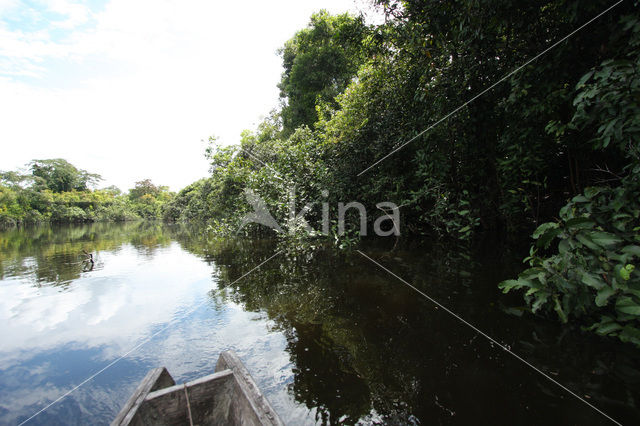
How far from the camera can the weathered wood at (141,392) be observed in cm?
164

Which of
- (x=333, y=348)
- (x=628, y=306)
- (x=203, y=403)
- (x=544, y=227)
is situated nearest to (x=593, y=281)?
(x=628, y=306)

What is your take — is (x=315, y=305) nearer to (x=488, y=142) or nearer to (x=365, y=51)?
(x=488, y=142)

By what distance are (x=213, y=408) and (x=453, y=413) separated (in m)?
1.82

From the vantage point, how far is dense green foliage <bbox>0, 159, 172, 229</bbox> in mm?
36875

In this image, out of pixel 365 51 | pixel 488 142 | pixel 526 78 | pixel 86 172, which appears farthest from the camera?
pixel 86 172

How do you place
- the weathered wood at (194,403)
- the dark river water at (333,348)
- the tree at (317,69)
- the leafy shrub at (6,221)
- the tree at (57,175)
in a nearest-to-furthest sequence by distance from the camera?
1. the weathered wood at (194,403)
2. the dark river water at (333,348)
3. the tree at (317,69)
4. the leafy shrub at (6,221)
5. the tree at (57,175)

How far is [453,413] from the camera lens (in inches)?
88.4

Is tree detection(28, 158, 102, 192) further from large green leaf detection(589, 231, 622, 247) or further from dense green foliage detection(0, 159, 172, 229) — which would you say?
large green leaf detection(589, 231, 622, 247)

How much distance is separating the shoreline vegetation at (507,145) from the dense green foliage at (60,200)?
137 ft

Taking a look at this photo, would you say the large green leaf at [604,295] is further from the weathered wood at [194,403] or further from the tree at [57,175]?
the tree at [57,175]

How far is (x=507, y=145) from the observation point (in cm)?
482

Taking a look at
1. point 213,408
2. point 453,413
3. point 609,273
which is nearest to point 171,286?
point 213,408

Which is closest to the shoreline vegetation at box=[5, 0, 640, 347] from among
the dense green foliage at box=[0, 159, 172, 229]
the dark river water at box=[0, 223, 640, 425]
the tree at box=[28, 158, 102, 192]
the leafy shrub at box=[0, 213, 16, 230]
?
the dark river water at box=[0, 223, 640, 425]

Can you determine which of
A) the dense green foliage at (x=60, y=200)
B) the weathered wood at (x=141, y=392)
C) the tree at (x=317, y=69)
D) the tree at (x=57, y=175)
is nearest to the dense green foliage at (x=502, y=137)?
the weathered wood at (x=141, y=392)
